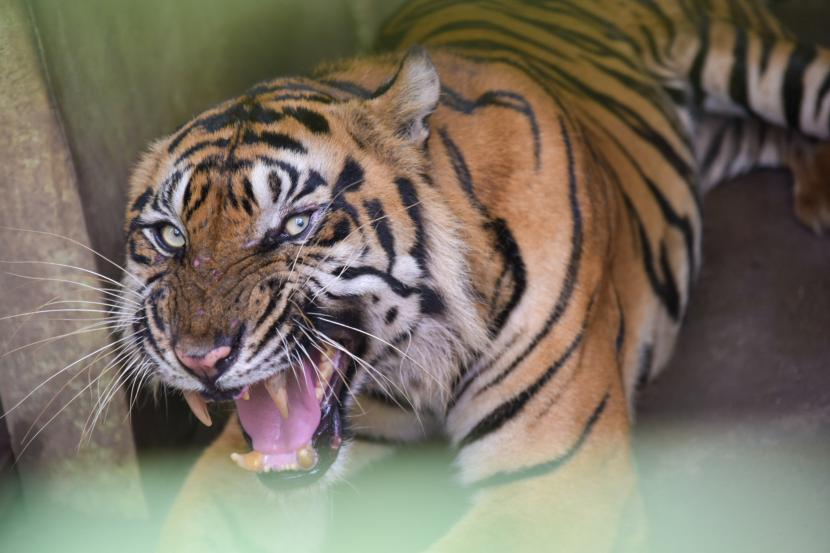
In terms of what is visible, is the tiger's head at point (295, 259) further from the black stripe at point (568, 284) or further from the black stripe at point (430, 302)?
the black stripe at point (568, 284)

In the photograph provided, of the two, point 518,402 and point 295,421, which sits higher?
point 295,421

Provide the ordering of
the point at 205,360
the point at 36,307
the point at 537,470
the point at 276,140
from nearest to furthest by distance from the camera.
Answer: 1. the point at 205,360
2. the point at 276,140
3. the point at 537,470
4. the point at 36,307

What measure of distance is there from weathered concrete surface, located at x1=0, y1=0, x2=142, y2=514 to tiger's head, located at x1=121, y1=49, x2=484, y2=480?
0.90 feet

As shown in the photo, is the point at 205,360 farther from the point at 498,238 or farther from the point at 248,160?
the point at 498,238

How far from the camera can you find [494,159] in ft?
5.58

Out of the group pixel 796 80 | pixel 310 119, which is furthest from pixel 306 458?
pixel 796 80

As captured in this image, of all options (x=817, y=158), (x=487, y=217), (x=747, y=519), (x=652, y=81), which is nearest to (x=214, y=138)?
(x=487, y=217)

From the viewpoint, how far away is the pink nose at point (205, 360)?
4.49 feet

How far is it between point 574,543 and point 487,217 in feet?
1.81

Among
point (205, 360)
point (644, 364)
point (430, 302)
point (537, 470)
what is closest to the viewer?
point (205, 360)

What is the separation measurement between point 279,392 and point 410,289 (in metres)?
0.25

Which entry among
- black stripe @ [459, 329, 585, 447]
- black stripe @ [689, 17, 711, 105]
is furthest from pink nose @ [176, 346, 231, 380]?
black stripe @ [689, 17, 711, 105]

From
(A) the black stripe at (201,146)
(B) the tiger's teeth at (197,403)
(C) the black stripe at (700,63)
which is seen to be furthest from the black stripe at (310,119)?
(C) the black stripe at (700,63)

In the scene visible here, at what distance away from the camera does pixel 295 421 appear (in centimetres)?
156
